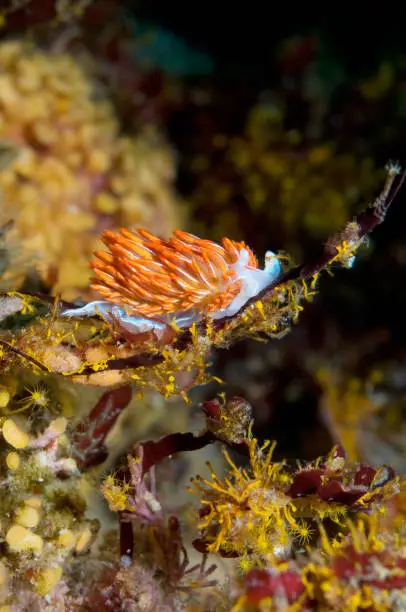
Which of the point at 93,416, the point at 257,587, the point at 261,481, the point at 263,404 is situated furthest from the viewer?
the point at 263,404

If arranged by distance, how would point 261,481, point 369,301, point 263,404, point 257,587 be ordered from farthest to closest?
1. point 369,301
2. point 263,404
3. point 261,481
4. point 257,587

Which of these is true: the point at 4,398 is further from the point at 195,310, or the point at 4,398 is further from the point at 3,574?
the point at 195,310

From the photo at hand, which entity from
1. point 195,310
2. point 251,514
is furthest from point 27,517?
point 195,310

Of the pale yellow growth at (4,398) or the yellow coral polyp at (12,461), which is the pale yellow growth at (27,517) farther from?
the pale yellow growth at (4,398)

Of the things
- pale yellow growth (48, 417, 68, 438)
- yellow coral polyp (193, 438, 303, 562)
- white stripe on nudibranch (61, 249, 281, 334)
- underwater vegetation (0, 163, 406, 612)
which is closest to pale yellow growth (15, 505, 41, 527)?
underwater vegetation (0, 163, 406, 612)

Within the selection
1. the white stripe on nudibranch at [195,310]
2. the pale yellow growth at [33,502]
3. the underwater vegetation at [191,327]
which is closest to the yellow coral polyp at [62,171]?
the underwater vegetation at [191,327]

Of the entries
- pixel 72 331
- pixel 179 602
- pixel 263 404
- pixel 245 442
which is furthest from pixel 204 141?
pixel 179 602

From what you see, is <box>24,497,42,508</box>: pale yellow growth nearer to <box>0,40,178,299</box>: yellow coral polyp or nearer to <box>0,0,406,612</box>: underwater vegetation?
<box>0,0,406,612</box>: underwater vegetation

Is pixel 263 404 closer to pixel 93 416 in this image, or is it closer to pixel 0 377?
pixel 93 416
